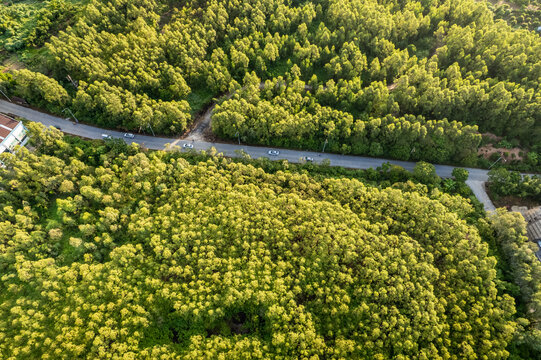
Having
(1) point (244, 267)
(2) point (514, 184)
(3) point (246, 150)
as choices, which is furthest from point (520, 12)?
(1) point (244, 267)

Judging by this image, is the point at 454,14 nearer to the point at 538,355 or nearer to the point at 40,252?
the point at 538,355

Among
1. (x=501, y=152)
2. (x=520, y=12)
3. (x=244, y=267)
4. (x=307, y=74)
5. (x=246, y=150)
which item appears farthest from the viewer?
(x=520, y=12)

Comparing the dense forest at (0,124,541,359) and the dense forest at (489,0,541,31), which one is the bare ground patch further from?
the dense forest at (489,0,541,31)

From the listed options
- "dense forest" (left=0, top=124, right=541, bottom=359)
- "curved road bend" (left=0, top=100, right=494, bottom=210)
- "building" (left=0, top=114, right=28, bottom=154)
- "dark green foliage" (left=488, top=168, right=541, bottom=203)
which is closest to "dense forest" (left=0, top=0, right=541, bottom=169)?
"curved road bend" (left=0, top=100, right=494, bottom=210)

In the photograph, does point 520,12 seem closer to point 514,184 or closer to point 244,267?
point 514,184

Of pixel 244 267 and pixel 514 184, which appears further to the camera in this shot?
pixel 514 184

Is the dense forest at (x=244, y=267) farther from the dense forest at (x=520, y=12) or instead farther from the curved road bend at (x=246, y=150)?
the dense forest at (x=520, y=12)

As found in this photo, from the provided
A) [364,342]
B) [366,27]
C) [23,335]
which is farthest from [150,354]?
[366,27]
